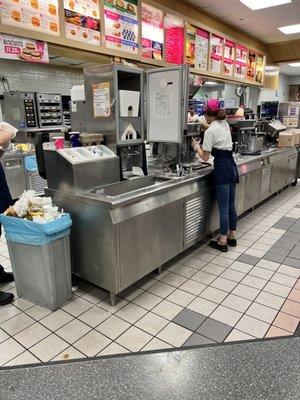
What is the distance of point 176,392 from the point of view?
171 centimetres

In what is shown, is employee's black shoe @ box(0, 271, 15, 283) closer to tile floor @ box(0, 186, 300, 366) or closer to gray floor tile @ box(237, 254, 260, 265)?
tile floor @ box(0, 186, 300, 366)

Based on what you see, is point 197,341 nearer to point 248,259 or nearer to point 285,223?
point 248,259

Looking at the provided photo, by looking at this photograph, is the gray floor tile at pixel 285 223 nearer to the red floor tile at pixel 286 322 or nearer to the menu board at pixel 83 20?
the red floor tile at pixel 286 322

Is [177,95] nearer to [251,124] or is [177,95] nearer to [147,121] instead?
[147,121]

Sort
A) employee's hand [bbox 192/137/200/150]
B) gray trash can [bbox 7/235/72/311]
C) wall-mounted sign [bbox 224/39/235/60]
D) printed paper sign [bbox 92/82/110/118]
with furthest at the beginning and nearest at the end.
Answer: wall-mounted sign [bbox 224/39/235/60] < employee's hand [bbox 192/137/200/150] < printed paper sign [bbox 92/82/110/118] < gray trash can [bbox 7/235/72/311]

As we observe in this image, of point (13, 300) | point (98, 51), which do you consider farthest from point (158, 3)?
point (13, 300)

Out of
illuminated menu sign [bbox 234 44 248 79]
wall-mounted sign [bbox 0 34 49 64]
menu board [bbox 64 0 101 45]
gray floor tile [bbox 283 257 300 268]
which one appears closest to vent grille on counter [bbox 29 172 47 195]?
wall-mounted sign [bbox 0 34 49 64]

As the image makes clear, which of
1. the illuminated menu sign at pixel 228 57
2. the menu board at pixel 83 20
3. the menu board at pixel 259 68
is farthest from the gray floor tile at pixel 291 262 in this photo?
the menu board at pixel 259 68

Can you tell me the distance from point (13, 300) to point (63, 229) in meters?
0.89

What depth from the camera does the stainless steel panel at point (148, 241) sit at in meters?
2.49

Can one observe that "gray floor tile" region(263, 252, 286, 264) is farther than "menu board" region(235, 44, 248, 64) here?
No

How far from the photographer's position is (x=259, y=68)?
7.38 metres

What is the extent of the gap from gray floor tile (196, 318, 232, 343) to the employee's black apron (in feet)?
5.28

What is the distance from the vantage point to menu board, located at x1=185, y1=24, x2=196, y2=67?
194 inches
